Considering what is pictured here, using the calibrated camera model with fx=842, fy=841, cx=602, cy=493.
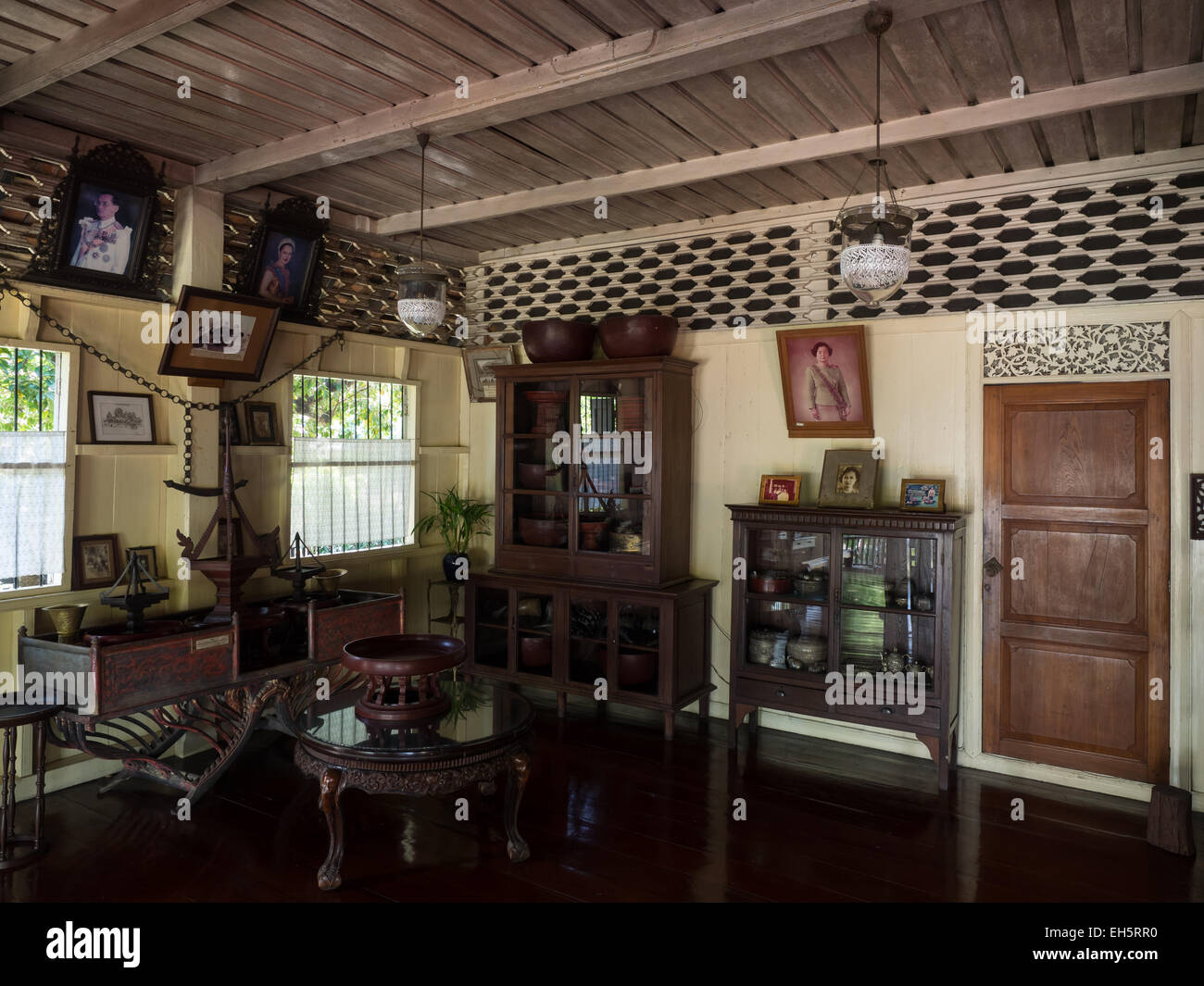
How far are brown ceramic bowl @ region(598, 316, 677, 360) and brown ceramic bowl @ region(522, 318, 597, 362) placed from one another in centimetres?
21

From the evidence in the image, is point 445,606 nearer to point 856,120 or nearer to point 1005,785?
point 1005,785

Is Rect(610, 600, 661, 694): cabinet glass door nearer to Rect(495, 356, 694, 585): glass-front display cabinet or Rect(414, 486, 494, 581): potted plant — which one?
Rect(495, 356, 694, 585): glass-front display cabinet

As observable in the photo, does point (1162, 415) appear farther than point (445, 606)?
No

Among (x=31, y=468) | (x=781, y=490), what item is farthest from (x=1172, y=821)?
(x=31, y=468)

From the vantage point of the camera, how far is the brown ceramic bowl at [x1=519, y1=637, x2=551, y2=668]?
5.11 metres

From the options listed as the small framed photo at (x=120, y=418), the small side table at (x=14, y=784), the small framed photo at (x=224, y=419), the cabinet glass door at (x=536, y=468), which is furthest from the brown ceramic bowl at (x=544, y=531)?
the small side table at (x=14, y=784)

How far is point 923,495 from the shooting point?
4367 mm

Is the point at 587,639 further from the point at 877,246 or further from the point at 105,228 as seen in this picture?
the point at 105,228

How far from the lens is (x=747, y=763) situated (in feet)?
14.4

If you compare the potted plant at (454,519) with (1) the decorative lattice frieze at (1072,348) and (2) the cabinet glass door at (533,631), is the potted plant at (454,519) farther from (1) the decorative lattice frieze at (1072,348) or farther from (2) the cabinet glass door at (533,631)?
(1) the decorative lattice frieze at (1072,348)

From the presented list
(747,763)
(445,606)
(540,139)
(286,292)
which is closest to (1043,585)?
(747,763)

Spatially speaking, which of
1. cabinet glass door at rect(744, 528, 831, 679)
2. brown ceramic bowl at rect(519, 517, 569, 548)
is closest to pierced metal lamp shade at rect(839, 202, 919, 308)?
cabinet glass door at rect(744, 528, 831, 679)
